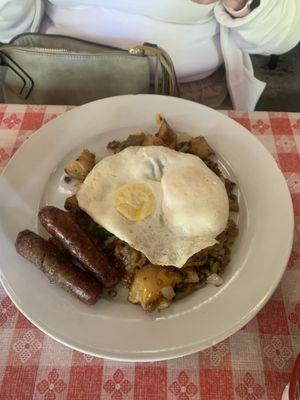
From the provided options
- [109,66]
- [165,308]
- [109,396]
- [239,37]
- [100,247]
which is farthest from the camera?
[239,37]

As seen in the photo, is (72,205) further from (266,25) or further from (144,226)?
(266,25)

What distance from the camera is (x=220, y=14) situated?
208cm

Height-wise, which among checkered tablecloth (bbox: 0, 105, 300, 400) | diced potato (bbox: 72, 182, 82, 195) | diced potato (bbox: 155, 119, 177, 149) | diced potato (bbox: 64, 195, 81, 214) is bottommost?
checkered tablecloth (bbox: 0, 105, 300, 400)

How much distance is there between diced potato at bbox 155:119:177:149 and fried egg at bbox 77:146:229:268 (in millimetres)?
108

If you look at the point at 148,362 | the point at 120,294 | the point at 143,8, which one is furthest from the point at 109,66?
the point at 148,362

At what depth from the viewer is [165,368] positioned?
1.19 m

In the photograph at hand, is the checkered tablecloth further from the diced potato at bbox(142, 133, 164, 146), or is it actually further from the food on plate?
the diced potato at bbox(142, 133, 164, 146)

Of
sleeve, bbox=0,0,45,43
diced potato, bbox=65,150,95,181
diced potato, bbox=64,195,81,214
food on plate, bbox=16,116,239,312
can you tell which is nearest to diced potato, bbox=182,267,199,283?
food on plate, bbox=16,116,239,312

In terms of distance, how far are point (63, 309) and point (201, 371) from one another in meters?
0.46

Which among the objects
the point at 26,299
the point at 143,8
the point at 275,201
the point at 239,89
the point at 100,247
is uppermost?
the point at 143,8

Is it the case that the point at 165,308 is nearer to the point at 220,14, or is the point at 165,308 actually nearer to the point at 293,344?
the point at 293,344

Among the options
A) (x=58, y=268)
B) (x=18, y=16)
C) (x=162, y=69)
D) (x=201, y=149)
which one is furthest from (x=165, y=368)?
(x=18, y=16)

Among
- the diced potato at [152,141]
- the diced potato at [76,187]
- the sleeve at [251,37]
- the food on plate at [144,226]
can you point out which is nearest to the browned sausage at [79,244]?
the food on plate at [144,226]

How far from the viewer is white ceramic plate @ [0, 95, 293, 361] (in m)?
1.16
